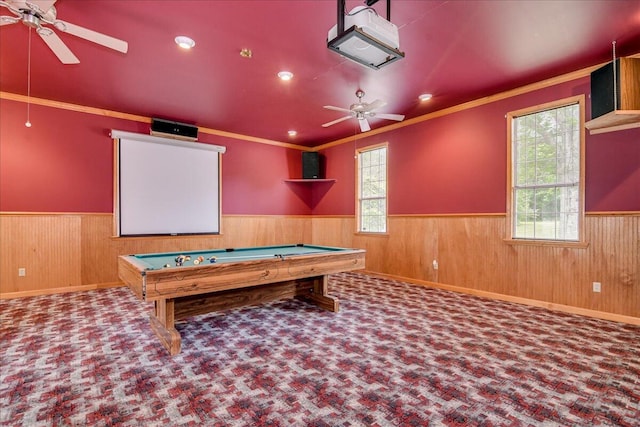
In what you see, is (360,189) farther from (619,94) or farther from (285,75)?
(619,94)

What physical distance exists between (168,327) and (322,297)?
1823 mm

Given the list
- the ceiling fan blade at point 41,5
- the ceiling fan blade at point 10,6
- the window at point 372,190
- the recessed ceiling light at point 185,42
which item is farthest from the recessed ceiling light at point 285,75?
the window at point 372,190

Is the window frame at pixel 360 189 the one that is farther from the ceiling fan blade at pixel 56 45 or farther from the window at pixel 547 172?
the ceiling fan blade at pixel 56 45

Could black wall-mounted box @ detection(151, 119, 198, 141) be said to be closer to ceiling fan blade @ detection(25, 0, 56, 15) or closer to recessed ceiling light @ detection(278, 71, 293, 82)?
recessed ceiling light @ detection(278, 71, 293, 82)

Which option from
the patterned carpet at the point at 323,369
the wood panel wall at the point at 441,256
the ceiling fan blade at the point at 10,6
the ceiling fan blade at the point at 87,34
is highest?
the ceiling fan blade at the point at 10,6

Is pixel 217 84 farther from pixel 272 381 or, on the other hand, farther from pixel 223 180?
pixel 272 381

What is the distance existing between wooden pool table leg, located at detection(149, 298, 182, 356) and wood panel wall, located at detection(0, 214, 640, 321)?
9.44ft

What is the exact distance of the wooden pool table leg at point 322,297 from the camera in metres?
3.87

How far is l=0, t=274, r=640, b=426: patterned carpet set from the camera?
6.17 feet

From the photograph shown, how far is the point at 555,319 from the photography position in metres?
3.58

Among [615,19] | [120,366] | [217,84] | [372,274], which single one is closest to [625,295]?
[615,19]

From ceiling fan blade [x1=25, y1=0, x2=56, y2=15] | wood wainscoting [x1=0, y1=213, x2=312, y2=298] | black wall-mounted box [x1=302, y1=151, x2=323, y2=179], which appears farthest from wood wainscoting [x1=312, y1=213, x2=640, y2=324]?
ceiling fan blade [x1=25, y1=0, x2=56, y2=15]

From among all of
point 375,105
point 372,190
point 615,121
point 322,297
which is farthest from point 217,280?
point 372,190

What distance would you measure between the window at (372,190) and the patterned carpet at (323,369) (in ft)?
8.81
